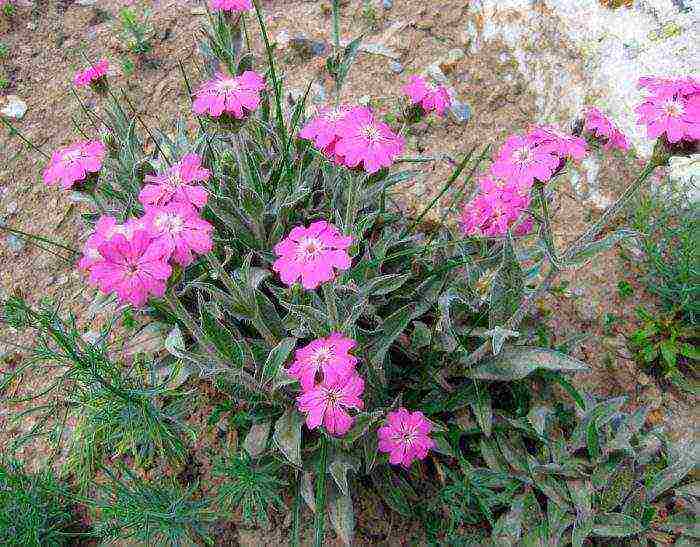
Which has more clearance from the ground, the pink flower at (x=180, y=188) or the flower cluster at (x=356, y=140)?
the flower cluster at (x=356, y=140)

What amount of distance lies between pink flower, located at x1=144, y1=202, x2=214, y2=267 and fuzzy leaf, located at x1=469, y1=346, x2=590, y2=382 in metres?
1.22

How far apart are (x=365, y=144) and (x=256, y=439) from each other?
1.16 metres

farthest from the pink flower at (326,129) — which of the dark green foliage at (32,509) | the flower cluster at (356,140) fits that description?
the dark green foliage at (32,509)

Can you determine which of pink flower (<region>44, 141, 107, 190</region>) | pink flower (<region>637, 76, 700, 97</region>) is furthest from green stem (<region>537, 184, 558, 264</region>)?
pink flower (<region>44, 141, 107, 190</region>)

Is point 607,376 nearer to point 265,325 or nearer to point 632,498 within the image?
point 632,498

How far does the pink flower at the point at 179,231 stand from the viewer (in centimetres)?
137

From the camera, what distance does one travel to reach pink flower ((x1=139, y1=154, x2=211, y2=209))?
1529mm

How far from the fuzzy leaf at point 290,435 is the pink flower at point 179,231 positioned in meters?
0.80

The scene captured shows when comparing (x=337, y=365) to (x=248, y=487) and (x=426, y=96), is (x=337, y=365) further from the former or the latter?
(x=426, y=96)

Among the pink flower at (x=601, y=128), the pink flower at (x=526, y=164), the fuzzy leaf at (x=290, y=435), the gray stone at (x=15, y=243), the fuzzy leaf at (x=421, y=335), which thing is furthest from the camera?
the gray stone at (x=15, y=243)

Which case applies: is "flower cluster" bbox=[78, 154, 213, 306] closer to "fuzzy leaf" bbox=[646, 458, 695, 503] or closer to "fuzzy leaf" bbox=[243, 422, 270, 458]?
"fuzzy leaf" bbox=[243, 422, 270, 458]

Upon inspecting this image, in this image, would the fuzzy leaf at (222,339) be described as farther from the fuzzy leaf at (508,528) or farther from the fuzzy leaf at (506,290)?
the fuzzy leaf at (508,528)

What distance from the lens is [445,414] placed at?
2340 mm

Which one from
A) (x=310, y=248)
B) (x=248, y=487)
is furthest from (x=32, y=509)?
(x=310, y=248)
